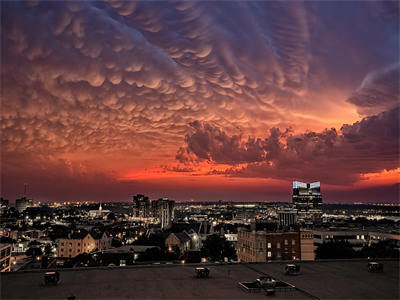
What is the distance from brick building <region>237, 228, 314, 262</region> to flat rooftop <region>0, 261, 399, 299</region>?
127 ft

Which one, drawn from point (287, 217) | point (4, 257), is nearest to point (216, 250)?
point (4, 257)

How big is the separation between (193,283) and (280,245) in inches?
1957

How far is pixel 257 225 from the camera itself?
7181cm

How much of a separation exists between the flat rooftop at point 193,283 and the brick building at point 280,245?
38851mm

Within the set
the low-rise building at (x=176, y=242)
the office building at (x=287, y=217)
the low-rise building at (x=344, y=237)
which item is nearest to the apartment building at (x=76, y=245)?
the low-rise building at (x=176, y=242)

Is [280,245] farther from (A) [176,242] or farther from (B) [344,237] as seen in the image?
(B) [344,237]

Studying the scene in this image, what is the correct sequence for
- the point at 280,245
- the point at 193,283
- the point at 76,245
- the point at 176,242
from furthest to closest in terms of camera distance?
1. the point at 176,242
2. the point at 76,245
3. the point at 280,245
4. the point at 193,283

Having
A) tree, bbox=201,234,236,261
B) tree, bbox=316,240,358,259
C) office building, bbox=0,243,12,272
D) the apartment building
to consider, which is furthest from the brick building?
the apartment building

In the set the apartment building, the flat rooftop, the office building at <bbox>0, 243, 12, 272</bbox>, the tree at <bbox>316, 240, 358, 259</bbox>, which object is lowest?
the apartment building

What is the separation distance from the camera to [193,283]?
71.3ft

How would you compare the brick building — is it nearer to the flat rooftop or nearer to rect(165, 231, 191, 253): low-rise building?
rect(165, 231, 191, 253): low-rise building

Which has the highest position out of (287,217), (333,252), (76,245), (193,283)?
(193,283)

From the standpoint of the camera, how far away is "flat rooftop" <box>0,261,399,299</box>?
19047 millimetres

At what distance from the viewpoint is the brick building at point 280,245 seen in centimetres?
6631
